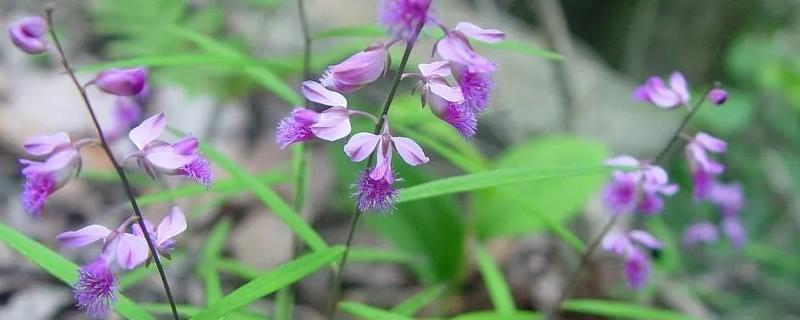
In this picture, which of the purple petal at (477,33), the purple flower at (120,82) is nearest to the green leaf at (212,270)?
the purple flower at (120,82)

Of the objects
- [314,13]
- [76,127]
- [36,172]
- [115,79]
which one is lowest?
[76,127]

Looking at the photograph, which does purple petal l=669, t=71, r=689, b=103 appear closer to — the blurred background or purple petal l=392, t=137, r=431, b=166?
the blurred background

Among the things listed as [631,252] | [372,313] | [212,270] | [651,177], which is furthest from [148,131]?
[631,252]

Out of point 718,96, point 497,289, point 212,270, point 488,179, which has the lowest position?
point 212,270

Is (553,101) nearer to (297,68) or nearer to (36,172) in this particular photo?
(297,68)

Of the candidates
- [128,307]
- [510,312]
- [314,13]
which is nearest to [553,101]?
[314,13]

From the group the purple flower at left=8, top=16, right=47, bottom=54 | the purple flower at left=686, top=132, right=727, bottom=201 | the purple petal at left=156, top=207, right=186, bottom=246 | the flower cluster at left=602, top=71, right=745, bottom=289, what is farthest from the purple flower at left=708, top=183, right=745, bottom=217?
the purple flower at left=8, top=16, right=47, bottom=54

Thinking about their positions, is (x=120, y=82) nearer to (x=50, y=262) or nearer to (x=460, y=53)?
(x=50, y=262)

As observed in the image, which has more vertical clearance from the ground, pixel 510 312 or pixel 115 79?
pixel 115 79
